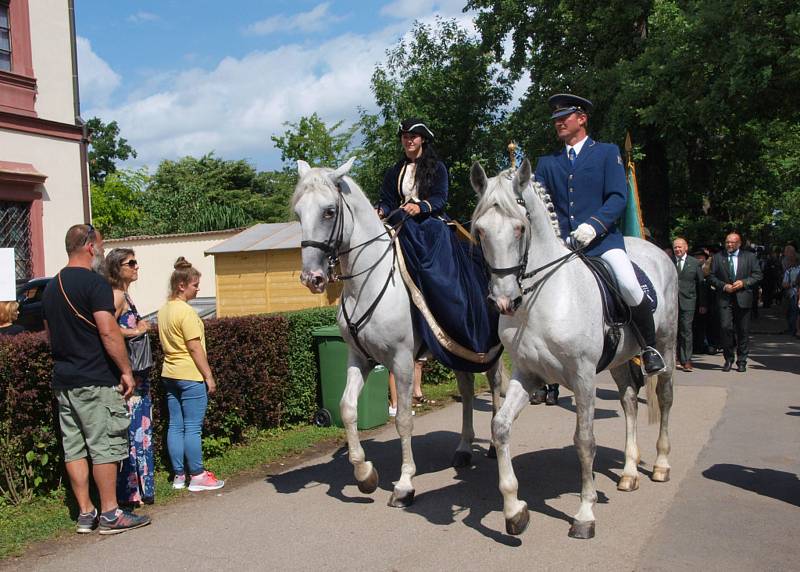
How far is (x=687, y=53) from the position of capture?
49.5 ft

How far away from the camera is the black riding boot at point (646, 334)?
5590 mm

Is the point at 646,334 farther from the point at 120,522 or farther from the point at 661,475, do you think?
the point at 120,522

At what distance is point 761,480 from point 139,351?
5.46m

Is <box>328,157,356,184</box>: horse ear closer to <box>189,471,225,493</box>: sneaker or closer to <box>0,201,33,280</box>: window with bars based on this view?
<box>189,471,225,493</box>: sneaker

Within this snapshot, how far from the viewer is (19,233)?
17344mm

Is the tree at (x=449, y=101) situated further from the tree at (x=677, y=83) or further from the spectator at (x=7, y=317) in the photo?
the spectator at (x=7, y=317)

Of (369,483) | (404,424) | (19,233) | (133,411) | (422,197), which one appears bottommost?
(369,483)

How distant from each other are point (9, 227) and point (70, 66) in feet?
15.0

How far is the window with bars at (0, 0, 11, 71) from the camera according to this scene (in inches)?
675

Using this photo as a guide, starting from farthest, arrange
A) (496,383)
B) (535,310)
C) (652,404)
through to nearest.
Answer: 1. (496,383)
2. (652,404)
3. (535,310)

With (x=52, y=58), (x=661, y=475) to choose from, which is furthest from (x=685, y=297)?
(x=52, y=58)

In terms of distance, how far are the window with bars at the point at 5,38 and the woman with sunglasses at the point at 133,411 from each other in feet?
46.5

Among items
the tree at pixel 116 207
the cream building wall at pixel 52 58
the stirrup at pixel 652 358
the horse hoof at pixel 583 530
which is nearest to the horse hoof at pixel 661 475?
the stirrup at pixel 652 358

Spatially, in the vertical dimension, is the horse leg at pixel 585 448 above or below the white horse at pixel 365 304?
below
